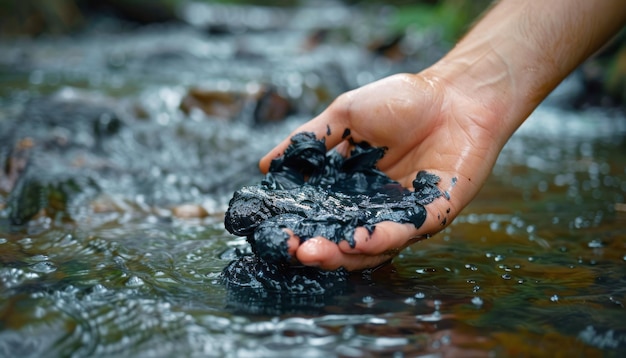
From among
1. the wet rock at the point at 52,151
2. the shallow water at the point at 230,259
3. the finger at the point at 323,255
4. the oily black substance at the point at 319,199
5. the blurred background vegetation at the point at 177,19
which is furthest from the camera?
the blurred background vegetation at the point at 177,19

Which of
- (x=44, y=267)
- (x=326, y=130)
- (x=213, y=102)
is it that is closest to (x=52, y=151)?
(x=44, y=267)

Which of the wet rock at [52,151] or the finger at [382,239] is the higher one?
the wet rock at [52,151]

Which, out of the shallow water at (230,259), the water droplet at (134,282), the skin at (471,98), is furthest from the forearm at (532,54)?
the water droplet at (134,282)

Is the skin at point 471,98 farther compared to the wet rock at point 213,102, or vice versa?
the wet rock at point 213,102

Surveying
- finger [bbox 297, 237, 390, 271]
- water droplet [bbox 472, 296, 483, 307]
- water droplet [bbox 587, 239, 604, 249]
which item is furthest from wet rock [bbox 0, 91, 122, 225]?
water droplet [bbox 587, 239, 604, 249]

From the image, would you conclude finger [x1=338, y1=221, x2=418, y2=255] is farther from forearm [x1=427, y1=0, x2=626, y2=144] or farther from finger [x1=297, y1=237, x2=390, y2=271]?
forearm [x1=427, y1=0, x2=626, y2=144]

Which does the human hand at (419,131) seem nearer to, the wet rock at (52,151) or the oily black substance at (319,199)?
the oily black substance at (319,199)

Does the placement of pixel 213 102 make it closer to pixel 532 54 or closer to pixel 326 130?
pixel 326 130
